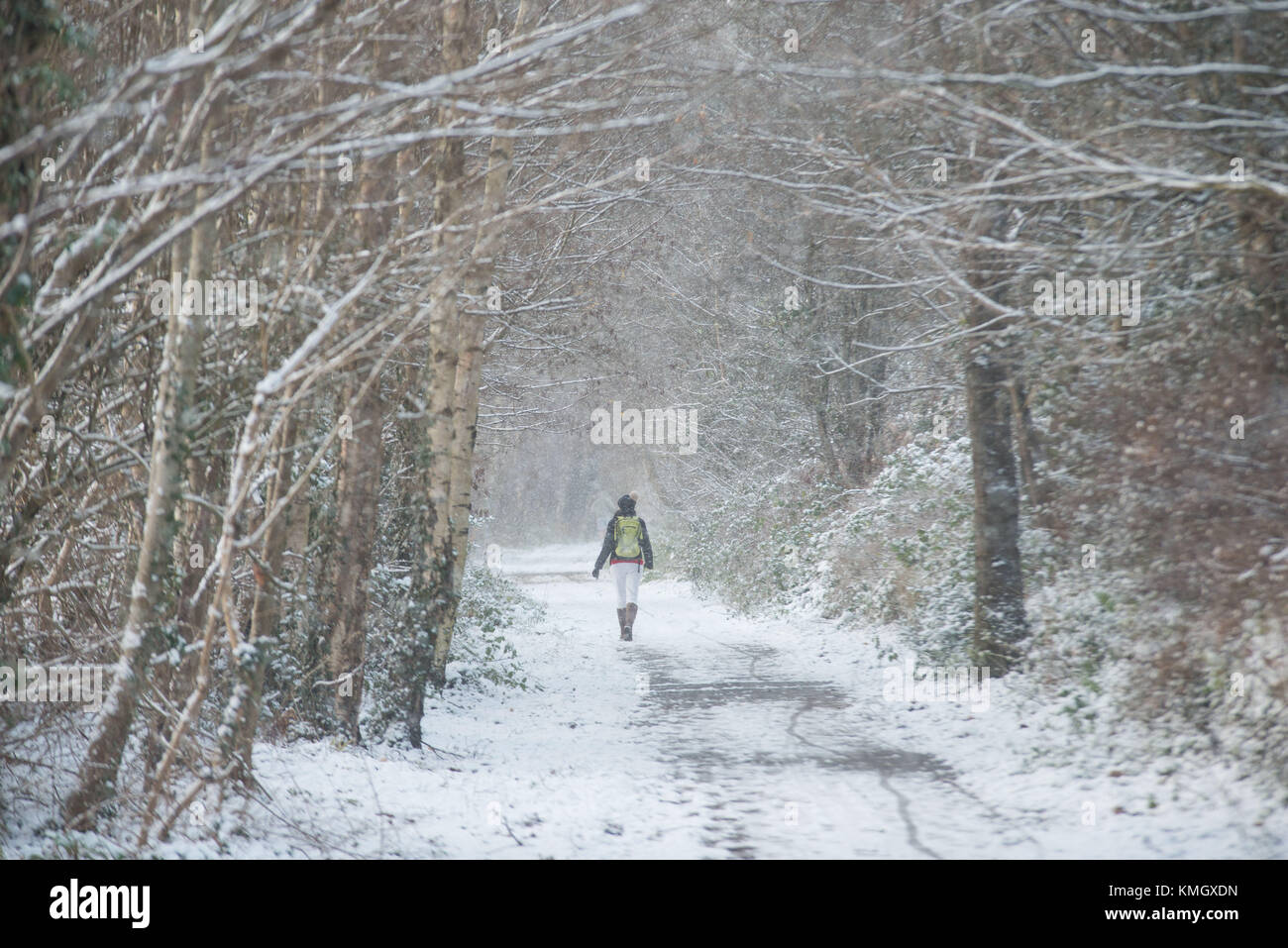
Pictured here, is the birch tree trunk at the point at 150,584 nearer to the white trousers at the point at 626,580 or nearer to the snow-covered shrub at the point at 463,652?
the snow-covered shrub at the point at 463,652

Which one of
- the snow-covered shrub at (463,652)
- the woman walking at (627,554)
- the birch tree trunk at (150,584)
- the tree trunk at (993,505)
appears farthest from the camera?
the woman walking at (627,554)

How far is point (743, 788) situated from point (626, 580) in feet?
30.6

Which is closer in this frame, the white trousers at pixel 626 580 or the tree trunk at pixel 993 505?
the tree trunk at pixel 993 505

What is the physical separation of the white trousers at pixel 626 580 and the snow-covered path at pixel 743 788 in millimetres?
4865

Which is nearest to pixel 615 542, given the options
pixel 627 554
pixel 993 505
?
pixel 627 554

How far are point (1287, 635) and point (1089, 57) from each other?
12.5 ft

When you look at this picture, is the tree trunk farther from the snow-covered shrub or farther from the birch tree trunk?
the birch tree trunk

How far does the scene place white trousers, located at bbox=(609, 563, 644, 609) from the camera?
15664mm

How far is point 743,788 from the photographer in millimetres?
6488

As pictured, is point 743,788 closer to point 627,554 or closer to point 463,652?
point 463,652

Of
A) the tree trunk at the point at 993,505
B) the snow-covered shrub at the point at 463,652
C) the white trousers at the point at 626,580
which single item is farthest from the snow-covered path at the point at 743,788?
the white trousers at the point at 626,580

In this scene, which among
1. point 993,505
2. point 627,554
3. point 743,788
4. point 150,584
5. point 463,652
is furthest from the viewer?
point 627,554

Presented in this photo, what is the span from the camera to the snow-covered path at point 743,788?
201 inches
